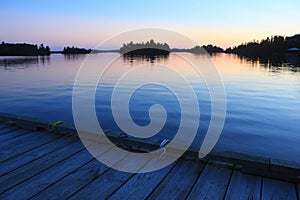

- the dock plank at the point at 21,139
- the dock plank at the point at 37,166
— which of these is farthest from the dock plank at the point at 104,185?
the dock plank at the point at 21,139

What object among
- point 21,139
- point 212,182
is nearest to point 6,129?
point 21,139

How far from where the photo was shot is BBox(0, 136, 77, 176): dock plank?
8.92ft

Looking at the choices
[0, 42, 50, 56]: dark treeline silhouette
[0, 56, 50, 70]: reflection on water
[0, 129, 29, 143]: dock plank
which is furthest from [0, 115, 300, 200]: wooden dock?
[0, 42, 50, 56]: dark treeline silhouette

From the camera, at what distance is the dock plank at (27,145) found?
3.07m

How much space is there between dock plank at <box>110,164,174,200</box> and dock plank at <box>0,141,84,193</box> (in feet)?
3.58

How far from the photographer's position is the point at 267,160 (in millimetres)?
2561

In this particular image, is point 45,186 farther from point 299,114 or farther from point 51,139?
point 299,114

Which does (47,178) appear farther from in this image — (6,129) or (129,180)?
(6,129)

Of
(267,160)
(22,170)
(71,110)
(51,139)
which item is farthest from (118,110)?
(267,160)

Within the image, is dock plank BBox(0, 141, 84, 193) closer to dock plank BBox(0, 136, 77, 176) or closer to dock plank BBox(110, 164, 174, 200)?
dock plank BBox(0, 136, 77, 176)

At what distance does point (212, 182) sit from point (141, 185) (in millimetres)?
780

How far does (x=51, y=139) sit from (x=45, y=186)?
145 cm

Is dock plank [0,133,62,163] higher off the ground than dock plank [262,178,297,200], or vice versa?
dock plank [0,133,62,163]

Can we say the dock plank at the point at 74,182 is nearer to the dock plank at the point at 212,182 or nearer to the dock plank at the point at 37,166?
the dock plank at the point at 37,166
